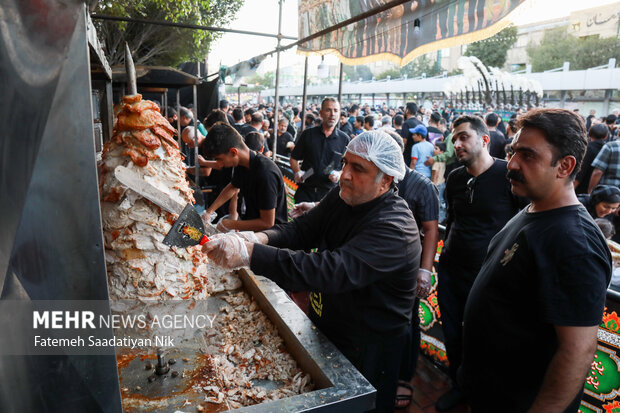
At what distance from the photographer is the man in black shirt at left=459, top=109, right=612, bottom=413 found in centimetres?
160

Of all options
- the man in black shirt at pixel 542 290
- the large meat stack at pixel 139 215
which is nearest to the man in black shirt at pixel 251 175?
the large meat stack at pixel 139 215

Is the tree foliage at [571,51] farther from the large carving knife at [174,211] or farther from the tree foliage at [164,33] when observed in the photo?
the large carving knife at [174,211]

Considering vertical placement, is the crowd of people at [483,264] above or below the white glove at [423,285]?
above

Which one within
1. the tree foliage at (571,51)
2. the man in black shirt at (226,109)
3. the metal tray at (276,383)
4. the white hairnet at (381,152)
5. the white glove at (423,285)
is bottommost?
the white glove at (423,285)

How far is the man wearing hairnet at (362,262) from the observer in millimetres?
1895

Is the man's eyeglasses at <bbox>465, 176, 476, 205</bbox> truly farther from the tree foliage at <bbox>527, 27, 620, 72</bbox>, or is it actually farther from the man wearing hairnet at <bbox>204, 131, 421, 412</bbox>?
the tree foliage at <bbox>527, 27, 620, 72</bbox>

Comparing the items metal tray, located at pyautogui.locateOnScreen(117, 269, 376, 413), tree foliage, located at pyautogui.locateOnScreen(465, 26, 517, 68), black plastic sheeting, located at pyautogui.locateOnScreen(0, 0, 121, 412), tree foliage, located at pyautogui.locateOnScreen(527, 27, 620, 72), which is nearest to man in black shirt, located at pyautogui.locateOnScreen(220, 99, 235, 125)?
metal tray, located at pyautogui.locateOnScreen(117, 269, 376, 413)

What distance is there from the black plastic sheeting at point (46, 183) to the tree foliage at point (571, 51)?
44225 mm

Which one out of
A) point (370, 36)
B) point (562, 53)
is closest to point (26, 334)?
point (370, 36)

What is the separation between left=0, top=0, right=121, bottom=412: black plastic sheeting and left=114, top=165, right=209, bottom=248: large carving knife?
0.70m

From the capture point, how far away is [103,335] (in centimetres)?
112

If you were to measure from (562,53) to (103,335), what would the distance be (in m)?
48.4

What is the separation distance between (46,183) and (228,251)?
944mm

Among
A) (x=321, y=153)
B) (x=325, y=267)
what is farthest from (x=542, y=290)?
(x=321, y=153)
